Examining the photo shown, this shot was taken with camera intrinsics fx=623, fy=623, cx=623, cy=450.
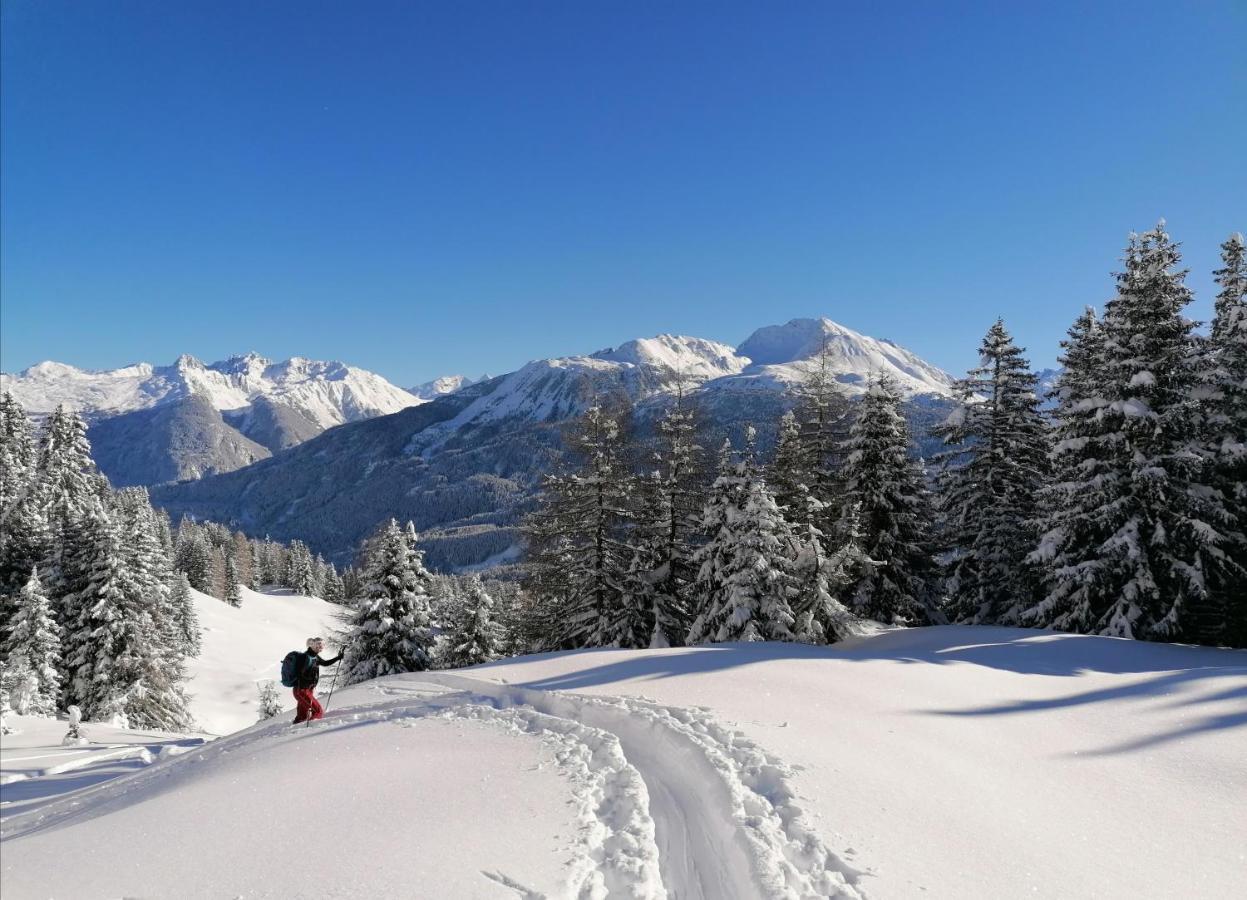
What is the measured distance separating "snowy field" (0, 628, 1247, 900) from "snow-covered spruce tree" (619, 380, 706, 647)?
391 inches

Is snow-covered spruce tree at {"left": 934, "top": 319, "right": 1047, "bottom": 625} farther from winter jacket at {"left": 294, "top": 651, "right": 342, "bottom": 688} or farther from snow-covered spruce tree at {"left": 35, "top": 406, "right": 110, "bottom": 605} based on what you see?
snow-covered spruce tree at {"left": 35, "top": 406, "right": 110, "bottom": 605}

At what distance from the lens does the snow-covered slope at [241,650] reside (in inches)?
1909

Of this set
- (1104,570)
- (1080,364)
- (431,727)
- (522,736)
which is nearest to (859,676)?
(522,736)

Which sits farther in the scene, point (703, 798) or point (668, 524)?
point (668, 524)

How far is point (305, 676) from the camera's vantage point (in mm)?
11984

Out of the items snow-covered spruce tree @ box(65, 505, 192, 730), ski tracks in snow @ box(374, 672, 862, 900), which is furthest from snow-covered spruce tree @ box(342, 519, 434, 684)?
ski tracks in snow @ box(374, 672, 862, 900)

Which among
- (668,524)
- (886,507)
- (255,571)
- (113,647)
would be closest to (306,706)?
(668,524)

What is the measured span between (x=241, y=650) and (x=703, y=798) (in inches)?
2789

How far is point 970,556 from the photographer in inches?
937

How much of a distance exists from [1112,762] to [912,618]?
643 inches

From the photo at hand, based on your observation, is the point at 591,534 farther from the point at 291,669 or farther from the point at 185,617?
the point at 185,617

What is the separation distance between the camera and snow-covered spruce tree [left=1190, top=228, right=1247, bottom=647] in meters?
17.4

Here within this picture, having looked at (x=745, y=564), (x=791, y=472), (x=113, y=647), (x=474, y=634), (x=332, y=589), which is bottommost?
(x=332, y=589)

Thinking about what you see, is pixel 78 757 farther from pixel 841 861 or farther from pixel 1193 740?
pixel 1193 740
